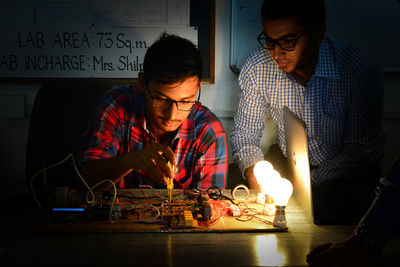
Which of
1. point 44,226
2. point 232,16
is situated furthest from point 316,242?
point 232,16

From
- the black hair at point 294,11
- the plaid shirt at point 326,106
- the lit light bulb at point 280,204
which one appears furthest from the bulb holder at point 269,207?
the black hair at point 294,11

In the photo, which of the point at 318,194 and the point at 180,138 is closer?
the point at 318,194

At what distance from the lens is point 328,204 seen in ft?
4.53

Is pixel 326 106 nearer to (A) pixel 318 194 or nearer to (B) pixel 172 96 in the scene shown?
(A) pixel 318 194

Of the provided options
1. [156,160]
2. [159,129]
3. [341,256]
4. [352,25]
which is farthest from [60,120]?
[352,25]

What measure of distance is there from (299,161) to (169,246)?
569mm

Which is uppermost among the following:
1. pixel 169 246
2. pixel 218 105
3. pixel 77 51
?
pixel 77 51

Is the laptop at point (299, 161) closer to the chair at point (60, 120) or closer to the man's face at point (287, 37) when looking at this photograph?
the man's face at point (287, 37)

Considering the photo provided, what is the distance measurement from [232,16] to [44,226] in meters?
1.68

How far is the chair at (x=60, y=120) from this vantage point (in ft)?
6.87

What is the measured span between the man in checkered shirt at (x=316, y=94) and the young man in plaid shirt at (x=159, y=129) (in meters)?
0.31

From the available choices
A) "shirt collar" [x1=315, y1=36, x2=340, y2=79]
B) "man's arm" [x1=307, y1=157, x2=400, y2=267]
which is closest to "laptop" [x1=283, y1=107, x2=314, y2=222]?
"man's arm" [x1=307, y1=157, x2=400, y2=267]

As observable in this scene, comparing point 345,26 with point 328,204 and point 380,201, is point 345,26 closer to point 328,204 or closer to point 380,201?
point 328,204

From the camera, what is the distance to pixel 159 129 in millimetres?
1723
